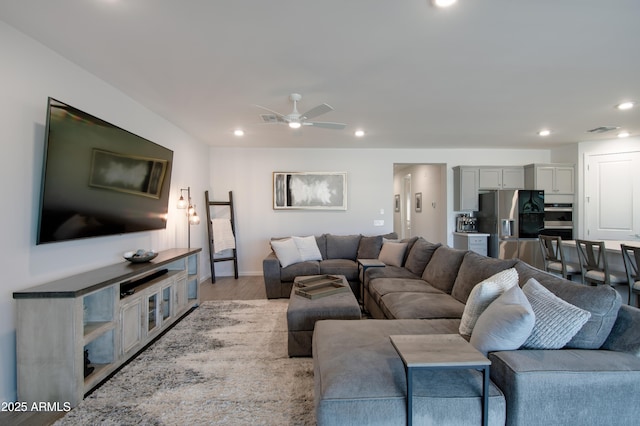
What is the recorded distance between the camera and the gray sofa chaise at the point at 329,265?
14.4 ft

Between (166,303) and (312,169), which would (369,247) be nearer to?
(312,169)

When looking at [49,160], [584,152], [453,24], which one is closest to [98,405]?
[49,160]

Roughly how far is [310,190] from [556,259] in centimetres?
412

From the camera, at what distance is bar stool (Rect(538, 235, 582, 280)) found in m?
3.87

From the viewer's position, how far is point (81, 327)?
201 cm

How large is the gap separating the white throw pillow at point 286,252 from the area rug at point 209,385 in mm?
1380

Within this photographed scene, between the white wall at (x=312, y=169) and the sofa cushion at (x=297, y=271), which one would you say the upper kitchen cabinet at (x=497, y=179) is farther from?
the sofa cushion at (x=297, y=271)

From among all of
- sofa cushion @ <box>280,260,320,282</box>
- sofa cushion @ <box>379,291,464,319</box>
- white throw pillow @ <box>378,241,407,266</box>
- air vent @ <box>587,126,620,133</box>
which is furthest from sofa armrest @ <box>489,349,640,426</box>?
air vent @ <box>587,126,620,133</box>

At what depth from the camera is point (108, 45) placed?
7.59ft

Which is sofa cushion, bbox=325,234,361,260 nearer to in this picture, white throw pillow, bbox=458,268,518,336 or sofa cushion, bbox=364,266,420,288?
sofa cushion, bbox=364,266,420,288

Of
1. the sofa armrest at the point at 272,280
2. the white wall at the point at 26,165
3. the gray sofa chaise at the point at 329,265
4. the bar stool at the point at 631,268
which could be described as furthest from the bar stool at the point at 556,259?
the white wall at the point at 26,165

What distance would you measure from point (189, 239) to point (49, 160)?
281cm

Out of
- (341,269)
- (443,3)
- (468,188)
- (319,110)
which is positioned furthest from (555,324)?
(468,188)

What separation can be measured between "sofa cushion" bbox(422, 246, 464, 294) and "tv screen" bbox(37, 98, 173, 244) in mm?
3371
